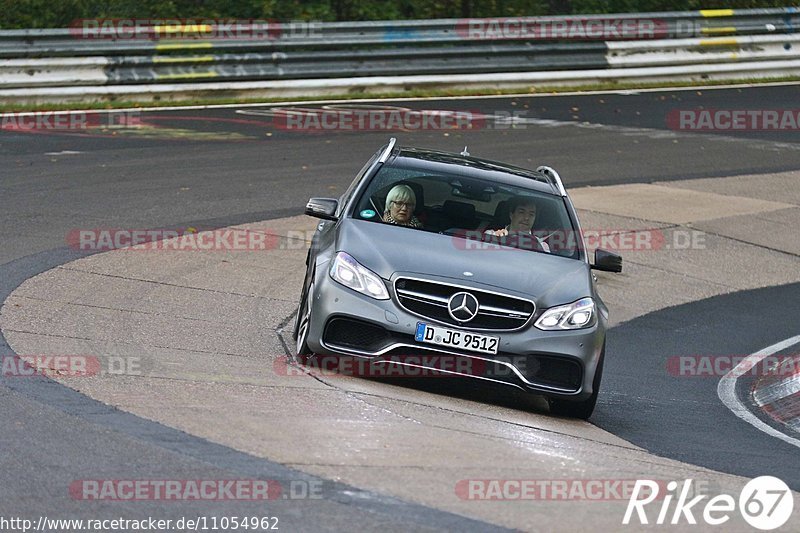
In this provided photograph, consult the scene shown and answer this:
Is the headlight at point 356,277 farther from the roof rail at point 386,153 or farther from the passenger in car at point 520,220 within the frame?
the roof rail at point 386,153

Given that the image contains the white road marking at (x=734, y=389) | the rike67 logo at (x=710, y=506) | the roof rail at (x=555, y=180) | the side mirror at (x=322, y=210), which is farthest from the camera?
the roof rail at (x=555, y=180)

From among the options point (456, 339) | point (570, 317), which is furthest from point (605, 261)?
point (456, 339)

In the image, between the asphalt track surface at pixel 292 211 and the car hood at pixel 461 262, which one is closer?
the asphalt track surface at pixel 292 211

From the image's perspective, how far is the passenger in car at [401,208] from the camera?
9453 mm

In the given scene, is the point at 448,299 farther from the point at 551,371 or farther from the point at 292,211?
the point at 292,211

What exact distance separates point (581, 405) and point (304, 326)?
77.0 inches

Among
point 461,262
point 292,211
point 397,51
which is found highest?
point 397,51

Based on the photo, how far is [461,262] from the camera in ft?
28.5

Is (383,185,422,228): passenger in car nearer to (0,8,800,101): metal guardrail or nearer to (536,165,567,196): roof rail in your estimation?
(536,165,567,196): roof rail

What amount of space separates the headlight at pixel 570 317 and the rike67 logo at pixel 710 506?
1.87 metres

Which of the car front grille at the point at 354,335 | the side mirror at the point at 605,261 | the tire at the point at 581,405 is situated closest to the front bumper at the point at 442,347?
the car front grille at the point at 354,335

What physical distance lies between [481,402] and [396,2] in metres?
21.8

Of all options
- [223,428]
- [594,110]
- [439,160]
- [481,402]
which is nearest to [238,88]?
[594,110]

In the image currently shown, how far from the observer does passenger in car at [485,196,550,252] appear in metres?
9.55
